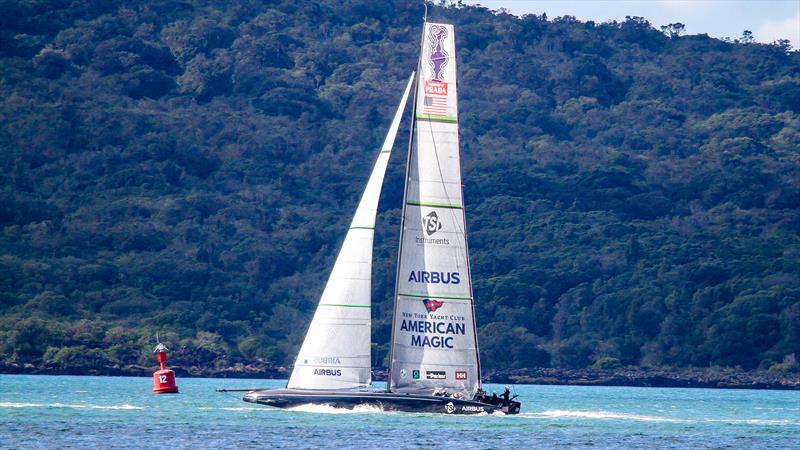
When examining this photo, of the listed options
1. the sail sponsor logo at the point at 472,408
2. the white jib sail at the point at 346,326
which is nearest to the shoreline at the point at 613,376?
the sail sponsor logo at the point at 472,408

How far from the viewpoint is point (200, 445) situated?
43.6 m

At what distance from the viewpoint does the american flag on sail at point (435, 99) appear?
48406mm

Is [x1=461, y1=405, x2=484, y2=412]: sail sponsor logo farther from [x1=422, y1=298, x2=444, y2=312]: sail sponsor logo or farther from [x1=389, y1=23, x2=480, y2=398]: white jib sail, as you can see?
[x1=422, y1=298, x2=444, y2=312]: sail sponsor logo

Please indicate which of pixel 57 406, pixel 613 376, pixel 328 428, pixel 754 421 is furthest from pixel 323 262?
pixel 328 428

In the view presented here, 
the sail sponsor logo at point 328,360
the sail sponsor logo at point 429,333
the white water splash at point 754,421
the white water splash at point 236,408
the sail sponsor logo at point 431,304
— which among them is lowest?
the white water splash at point 754,421

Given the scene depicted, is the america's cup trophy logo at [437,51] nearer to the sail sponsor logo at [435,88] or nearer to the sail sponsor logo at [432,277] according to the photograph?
the sail sponsor logo at [435,88]

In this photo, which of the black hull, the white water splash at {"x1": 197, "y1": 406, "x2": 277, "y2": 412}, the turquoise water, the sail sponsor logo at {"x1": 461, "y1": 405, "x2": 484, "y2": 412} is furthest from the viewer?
the white water splash at {"x1": 197, "y1": 406, "x2": 277, "y2": 412}

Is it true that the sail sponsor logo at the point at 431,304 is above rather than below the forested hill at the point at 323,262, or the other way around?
below

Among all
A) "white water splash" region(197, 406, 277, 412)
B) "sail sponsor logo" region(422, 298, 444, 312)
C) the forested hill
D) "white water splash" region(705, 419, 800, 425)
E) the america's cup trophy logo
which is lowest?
"white water splash" region(705, 419, 800, 425)

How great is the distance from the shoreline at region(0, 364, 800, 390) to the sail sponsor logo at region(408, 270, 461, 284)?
278ft

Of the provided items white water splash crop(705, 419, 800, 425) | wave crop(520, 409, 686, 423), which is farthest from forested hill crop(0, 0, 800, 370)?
white water splash crop(705, 419, 800, 425)

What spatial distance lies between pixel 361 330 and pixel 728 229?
446ft

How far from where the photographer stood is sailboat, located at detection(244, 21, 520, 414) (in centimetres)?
4806

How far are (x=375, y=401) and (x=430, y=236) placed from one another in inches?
210
